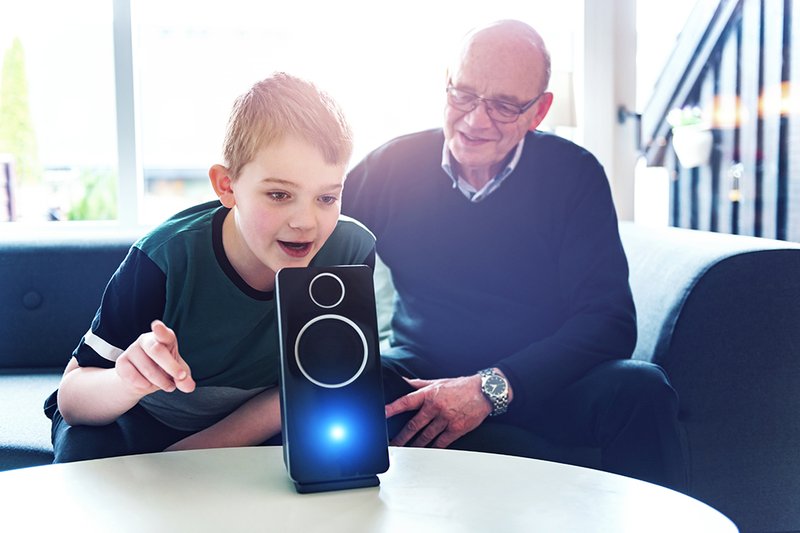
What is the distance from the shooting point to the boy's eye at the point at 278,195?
1.14 m

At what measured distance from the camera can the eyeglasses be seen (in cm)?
167

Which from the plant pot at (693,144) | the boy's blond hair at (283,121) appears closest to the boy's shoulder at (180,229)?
the boy's blond hair at (283,121)

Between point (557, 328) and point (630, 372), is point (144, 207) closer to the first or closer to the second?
point (557, 328)

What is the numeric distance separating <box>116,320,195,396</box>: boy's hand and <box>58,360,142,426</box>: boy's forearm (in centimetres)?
6

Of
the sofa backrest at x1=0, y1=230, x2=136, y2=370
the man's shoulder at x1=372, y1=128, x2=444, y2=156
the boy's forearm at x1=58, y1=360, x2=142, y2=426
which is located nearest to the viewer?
the boy's forearm at x1=58, y1=360, x2=142, y2=426

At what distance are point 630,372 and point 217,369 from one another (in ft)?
2.35

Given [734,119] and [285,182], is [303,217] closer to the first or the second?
[285,182]

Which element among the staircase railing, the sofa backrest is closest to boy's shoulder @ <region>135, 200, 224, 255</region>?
the sofa backrest

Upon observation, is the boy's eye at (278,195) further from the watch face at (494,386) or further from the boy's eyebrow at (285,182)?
the watch face at (494,386)

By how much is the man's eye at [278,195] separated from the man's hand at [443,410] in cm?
46

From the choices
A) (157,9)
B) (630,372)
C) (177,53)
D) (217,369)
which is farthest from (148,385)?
(177,53)

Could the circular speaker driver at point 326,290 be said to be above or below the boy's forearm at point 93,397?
above

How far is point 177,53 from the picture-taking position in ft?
11.0

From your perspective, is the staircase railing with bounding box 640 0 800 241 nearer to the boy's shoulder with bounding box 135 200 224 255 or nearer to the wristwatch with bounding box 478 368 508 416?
the wristwatch with bounding box 478 368 508 416
